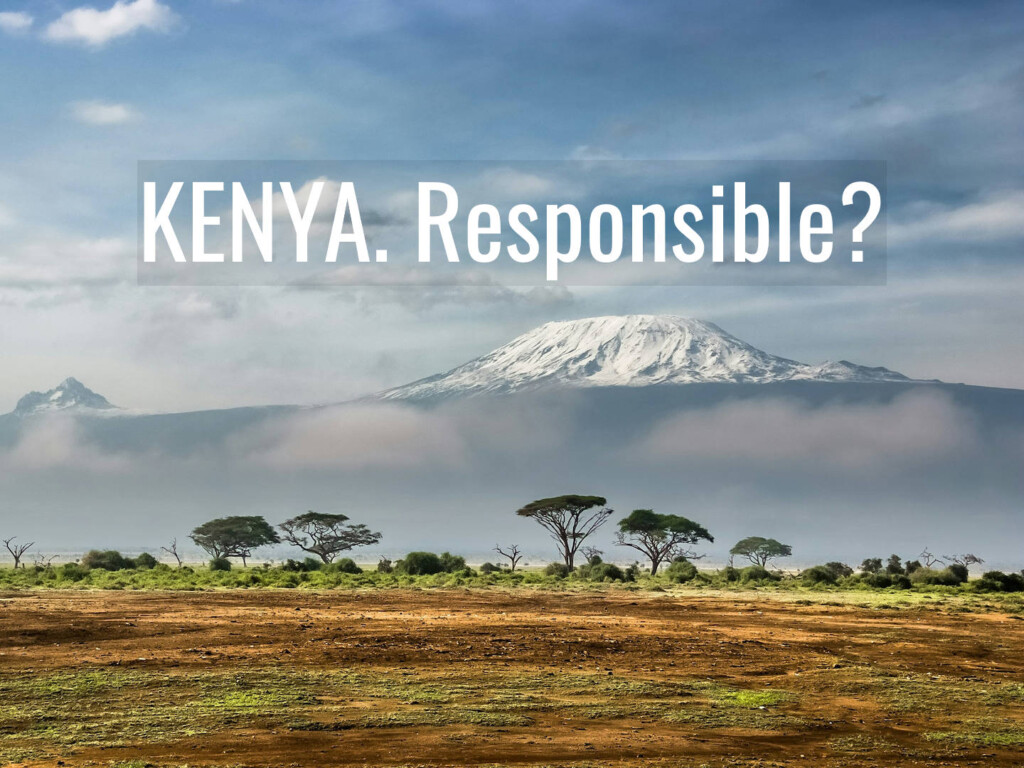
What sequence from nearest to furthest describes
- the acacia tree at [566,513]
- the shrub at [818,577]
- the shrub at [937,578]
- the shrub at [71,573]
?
the shrub at [71,573]
the shrub at [937,578]
the shrub at [818,577]
the acacia tree at [566,513]

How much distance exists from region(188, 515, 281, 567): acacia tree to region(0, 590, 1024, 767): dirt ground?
272 ft

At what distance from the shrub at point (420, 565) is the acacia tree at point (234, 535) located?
42500 millimetres

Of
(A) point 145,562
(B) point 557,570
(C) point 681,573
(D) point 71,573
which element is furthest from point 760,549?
(D) point 71,573

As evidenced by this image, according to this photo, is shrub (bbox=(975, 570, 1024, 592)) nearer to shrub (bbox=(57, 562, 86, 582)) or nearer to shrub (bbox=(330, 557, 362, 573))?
shrub (bbox=(330, 557, 362, 573))

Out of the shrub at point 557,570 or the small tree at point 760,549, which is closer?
the shrub at point 557,570

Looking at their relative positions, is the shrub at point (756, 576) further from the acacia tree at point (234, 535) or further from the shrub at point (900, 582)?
the acacia tree at point (234, 535)

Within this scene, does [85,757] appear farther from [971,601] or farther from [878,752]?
[971,601]

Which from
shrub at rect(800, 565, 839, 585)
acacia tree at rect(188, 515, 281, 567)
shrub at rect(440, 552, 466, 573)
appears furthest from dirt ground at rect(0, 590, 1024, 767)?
acacia tree at rect(188, 515, 281, 567)

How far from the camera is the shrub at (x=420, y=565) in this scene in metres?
71.9

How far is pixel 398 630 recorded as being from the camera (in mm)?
27750

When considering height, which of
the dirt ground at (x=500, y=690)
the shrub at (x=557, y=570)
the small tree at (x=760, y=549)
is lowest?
the small tree at (x=760, y=549)

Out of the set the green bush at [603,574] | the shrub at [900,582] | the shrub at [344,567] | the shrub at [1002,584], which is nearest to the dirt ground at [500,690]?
the shrub at [1002,584]

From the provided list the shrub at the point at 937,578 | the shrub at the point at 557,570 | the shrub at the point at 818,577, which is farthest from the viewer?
the shrub at the point at 557,570

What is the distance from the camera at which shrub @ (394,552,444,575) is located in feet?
236
